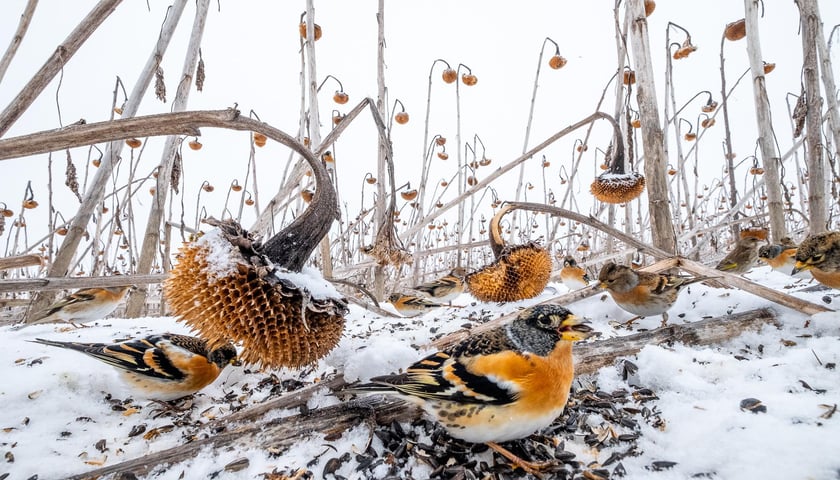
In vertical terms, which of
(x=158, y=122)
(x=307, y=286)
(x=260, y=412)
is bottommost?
(x=260, y=412)

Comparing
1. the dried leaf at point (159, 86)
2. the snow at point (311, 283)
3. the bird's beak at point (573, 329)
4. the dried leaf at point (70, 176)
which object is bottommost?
the bird's beak at point (573, 329)

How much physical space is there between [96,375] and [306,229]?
147 cm

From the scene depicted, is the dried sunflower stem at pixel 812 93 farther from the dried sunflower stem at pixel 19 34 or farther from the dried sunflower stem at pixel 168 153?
the dried sunflower stem at pixel 19 34

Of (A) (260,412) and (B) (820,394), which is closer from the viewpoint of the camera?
(B) (820,394)

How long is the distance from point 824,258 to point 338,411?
9.52ft

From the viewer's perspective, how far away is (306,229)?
168 cm

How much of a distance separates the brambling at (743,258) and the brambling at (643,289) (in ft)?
7.55

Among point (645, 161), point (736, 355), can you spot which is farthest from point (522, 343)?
point (645, 161)

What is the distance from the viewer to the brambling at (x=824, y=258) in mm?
2340

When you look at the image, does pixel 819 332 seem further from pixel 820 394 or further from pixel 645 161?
pixel 645 161

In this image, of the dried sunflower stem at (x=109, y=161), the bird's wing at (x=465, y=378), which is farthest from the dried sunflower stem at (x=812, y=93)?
the dried sunflower stem at (x=109, y=161)

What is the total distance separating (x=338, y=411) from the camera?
167 cm

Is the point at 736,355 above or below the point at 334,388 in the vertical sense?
below

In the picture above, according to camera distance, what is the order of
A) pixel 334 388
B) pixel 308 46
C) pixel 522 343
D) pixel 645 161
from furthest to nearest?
pixel 308 46
pixel 645 161
pixel 334 388
pixel 522 343
